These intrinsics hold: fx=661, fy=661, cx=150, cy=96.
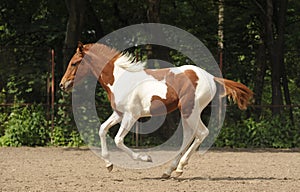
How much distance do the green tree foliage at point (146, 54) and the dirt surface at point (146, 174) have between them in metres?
1.55

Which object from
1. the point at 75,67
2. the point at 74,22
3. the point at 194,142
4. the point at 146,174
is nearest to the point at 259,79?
the point at 74,22

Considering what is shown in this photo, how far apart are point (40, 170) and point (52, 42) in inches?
321

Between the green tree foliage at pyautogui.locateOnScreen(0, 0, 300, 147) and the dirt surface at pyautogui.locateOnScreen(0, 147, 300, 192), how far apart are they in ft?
5.08

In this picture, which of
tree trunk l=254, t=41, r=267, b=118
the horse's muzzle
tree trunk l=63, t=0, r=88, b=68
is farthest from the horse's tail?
tree trunk l=63, t=0, r=88, b=68

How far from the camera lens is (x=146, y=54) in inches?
614

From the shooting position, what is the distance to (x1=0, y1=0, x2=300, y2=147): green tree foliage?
611 inches

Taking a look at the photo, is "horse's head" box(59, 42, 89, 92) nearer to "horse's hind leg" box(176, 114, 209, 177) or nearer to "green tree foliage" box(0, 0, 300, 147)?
"horse's hind leg" box(176, 114, 209, 177)

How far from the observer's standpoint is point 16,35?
18.5 meters

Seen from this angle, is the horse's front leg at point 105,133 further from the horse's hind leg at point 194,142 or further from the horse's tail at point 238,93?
the horse's tail at point 238,93

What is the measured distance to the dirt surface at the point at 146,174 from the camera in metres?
8.16

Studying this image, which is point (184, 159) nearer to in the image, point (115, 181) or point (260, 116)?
point (115, 181)

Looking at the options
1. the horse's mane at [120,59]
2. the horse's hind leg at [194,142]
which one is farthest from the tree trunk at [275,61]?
the horse's mane at [120,59]

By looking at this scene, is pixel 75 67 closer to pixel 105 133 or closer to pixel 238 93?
pixel 105 133

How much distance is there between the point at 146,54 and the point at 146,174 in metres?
6.21
